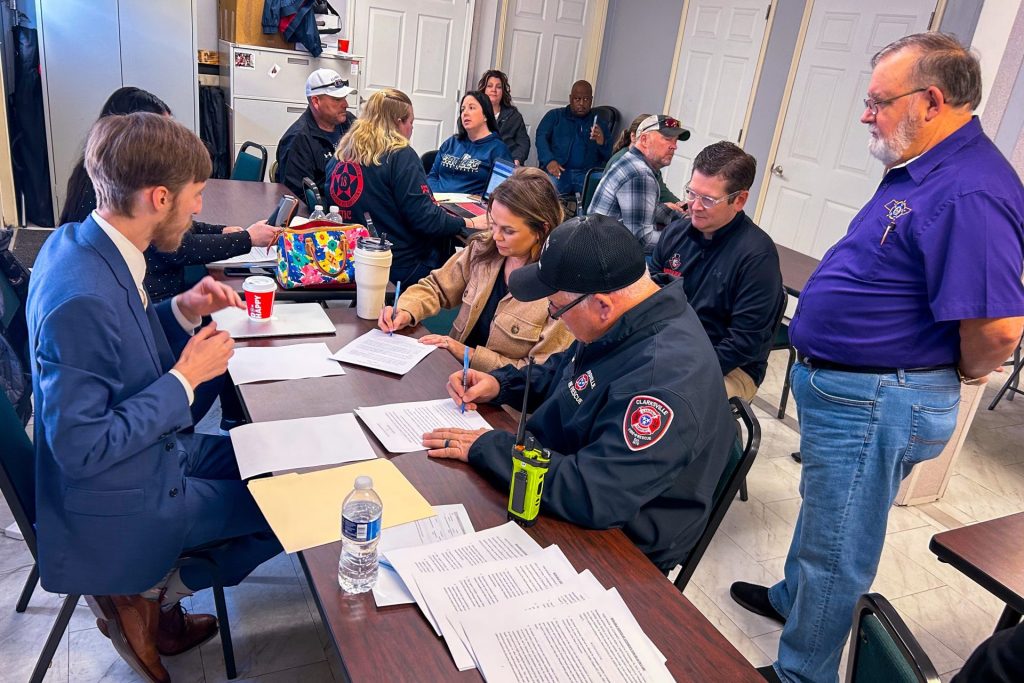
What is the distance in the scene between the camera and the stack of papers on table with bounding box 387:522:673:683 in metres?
1.09

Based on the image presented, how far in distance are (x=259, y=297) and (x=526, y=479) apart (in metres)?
1.21

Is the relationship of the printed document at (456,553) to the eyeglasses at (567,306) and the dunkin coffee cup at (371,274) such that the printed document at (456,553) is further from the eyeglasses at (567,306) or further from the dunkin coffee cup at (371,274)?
the dunkin coffee cup at (371,274)

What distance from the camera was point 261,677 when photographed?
6.33 feet

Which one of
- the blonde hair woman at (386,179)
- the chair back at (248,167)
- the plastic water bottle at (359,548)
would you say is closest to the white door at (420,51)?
the chair back at (248,167)

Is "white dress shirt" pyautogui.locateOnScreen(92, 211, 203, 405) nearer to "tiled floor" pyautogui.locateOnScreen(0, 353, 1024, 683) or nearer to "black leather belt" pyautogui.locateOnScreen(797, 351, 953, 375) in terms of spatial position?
"tiled floor" pyautogui.locateOnScreen(0, 353, 1024, 683)

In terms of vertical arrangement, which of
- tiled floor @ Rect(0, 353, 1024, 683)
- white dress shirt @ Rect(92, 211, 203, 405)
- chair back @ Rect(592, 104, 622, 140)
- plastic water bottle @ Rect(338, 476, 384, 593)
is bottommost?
tiled floor @ Rect(0, 353, 1024, 683)

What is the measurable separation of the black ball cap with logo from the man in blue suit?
2.34ft

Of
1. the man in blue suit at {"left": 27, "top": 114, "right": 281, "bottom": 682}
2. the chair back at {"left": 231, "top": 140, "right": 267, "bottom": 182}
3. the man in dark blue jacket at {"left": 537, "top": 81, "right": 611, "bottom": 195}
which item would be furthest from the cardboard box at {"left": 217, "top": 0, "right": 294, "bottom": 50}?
the man in blue suit at {"left": 27, "top": 114, "right": 281, "bottom": 682}

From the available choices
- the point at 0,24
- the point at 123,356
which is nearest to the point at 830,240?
the point at 123,356

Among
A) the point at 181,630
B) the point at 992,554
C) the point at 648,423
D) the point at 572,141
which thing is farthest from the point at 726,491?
the point at 572,141

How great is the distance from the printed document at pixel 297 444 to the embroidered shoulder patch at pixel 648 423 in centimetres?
57

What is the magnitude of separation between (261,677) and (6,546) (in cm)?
104

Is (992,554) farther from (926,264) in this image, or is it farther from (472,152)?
(472,152)

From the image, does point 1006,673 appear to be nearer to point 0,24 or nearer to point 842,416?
point 842,416
